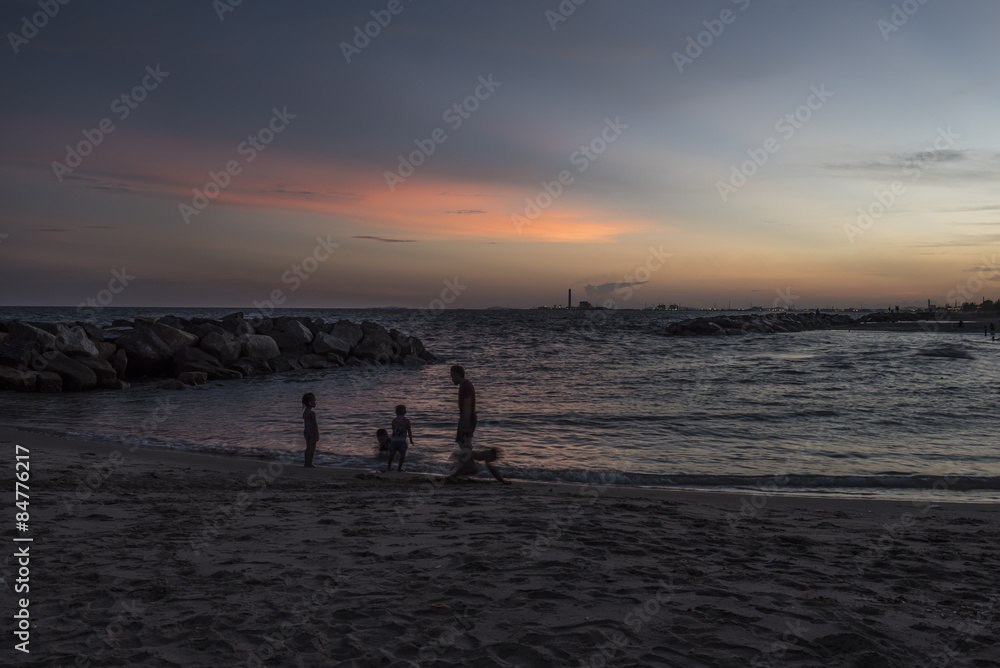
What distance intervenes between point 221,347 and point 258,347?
6.17 ft

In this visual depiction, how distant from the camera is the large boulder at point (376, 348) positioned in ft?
105

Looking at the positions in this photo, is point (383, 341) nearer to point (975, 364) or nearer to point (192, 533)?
point (192, 533)

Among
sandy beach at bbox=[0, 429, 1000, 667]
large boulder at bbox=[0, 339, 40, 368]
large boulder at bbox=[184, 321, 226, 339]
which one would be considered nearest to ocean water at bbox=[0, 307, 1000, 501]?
large boulder at bbox=[0, 339, 40, 368]

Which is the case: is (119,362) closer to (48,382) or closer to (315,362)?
(48,382)

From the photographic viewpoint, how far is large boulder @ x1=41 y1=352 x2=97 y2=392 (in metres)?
19.9

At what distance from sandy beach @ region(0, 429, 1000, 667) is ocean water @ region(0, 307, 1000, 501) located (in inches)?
107

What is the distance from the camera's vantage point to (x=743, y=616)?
14.1ft

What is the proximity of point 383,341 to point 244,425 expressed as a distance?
61.4ft

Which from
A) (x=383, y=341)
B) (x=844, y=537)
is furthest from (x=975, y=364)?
(x=844, y=537)

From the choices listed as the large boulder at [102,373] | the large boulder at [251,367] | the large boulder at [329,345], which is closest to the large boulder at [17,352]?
the large boulder at [102,373]

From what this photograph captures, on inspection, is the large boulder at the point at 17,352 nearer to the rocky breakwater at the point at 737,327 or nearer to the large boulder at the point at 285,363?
the large boulder at the point at 285,363

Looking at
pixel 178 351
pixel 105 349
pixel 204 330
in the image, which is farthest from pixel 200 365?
pixel 204 330

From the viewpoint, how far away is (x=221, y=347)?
84.6 ft

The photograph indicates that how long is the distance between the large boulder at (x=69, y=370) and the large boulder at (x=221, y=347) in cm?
536
